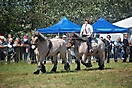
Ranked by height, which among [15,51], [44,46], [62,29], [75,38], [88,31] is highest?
[88,31]

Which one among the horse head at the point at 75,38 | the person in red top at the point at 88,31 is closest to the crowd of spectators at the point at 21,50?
the person in red top at the point at 88,31

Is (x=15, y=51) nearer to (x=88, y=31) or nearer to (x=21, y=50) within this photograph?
(x=21, y=50)

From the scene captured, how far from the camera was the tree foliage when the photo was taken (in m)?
38.2

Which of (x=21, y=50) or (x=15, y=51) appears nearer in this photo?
(x=15, y=51)

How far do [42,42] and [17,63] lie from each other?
26.1 feet

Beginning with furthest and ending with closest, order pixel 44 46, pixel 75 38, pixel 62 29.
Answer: pixel 62 29
pixel 75 38
pixel 44 46

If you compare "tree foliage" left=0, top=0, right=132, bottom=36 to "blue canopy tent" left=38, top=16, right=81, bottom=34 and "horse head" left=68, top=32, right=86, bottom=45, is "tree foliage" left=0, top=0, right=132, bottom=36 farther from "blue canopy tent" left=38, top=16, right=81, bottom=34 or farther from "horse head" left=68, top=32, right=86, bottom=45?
"horse head" left=68, top=32, right=86, bottom=45

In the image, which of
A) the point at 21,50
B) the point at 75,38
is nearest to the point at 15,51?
the point at 21,50

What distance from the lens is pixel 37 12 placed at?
3962 cm

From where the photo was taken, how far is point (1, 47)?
85.5ft

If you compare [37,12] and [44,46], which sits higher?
[44,46]

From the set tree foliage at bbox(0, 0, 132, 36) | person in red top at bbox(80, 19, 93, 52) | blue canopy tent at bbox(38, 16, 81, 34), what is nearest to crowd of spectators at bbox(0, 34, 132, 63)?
blue canopy tent at bbox(38, 16, 81, 34)

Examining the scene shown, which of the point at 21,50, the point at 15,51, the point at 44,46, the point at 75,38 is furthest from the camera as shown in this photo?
the point at 21,50

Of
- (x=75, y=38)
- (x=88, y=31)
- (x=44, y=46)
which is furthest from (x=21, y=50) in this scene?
(x=44, y=46)
